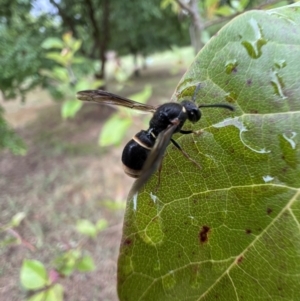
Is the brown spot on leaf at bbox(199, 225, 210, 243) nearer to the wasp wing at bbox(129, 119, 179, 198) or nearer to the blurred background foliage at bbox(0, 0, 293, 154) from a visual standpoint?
the wasp wing at bbox(129, 119, 179, 198)

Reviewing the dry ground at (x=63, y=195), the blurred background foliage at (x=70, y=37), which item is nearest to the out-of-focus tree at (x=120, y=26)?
the blurred background foliage at (x=70, y=37)

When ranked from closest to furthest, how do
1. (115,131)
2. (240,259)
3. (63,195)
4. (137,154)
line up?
(240,259), (137,154), (115,131), (63,195)

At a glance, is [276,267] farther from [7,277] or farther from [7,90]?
[7,90]

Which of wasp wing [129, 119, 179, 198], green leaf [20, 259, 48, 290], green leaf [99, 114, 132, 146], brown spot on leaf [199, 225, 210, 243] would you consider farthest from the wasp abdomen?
green leaf [99, 114, 132, 146]

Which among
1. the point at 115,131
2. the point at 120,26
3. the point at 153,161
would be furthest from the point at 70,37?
the point at 120,26

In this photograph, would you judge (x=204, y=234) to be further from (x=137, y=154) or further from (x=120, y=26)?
(x=120, y=26)

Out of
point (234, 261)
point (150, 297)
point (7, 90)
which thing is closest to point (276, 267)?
point (234, 261)
